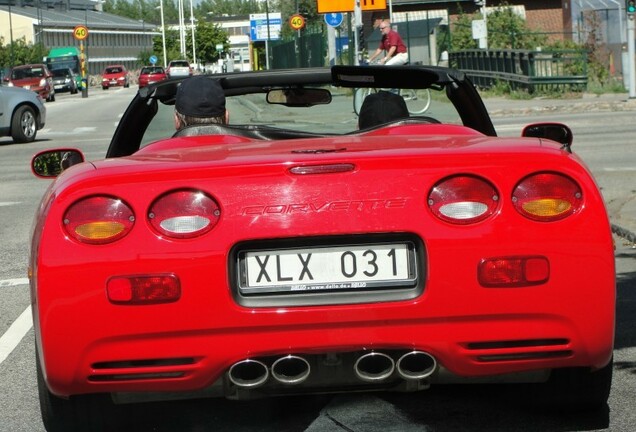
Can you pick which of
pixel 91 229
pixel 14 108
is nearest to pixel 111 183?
pixel 91 229

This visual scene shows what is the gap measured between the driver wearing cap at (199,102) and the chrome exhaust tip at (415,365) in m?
1.80

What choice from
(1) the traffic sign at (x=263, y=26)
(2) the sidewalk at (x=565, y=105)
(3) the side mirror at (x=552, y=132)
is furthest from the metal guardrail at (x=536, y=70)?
(1) the traffic sign at (x=263, y=26)

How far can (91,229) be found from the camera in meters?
3.70

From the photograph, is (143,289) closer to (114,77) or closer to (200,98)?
(200,98)

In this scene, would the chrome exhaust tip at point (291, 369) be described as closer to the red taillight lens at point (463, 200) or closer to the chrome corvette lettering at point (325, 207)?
the chrome corvette lettering at point (325, 207)

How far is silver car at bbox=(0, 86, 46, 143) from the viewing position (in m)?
23.7

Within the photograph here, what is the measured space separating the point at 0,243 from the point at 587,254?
721cm

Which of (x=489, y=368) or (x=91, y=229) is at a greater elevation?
(x=91, y=229)

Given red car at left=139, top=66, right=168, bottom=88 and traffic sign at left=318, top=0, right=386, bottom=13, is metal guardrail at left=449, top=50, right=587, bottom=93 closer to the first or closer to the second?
traffic sign at left=318, top=0, right=386, bottom=13

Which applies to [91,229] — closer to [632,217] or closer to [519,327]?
[519,327]

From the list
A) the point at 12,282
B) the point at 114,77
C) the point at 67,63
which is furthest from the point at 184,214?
the point at 114,77

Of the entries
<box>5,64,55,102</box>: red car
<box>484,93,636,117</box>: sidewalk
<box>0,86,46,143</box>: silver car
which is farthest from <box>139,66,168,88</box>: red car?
<box>0,86,46,143</box>: silver car

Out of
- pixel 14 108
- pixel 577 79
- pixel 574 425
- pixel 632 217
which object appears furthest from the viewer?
pixel 577 79

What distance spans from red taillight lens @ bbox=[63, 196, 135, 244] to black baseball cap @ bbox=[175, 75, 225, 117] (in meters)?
1.47
